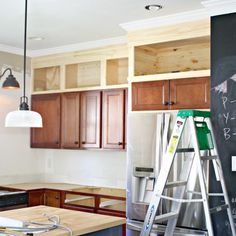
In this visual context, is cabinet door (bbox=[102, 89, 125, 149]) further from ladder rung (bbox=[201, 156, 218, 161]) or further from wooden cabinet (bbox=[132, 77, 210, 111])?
ladder rung (bbox=[201, 156, 218, 161])

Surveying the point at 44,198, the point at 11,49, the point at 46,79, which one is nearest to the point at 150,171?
the point at 44,198

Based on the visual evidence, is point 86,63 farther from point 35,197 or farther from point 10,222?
point 10,222

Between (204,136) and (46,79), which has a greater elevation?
(46,79)

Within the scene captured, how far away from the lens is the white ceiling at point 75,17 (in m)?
3.43

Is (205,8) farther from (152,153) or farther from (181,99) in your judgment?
(152,153)

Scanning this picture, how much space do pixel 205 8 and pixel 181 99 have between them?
2.72ft

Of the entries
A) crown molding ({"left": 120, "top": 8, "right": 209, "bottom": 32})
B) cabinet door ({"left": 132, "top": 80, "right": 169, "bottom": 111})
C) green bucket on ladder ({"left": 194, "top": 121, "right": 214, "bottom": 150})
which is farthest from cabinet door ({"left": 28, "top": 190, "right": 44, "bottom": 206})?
green bucket on ladder ({"left": 194, "top": 121, "right": 214, "bottom": 150})

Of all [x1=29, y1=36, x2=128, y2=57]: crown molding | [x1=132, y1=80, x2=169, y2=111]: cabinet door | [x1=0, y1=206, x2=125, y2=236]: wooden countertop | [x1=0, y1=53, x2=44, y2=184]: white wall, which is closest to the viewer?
[x1=0, y1=206, x2=125, y2=236]: wooden countertop

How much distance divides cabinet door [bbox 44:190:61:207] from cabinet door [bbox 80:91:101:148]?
653 mm

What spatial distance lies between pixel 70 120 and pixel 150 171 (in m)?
1.66

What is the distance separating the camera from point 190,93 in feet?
12.0

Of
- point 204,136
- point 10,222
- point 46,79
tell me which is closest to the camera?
point 10,222

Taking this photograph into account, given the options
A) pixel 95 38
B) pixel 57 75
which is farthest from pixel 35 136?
pixel 95 38

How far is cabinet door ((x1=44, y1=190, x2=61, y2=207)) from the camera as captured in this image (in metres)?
4.75
